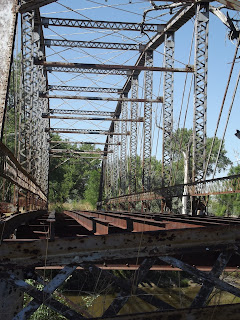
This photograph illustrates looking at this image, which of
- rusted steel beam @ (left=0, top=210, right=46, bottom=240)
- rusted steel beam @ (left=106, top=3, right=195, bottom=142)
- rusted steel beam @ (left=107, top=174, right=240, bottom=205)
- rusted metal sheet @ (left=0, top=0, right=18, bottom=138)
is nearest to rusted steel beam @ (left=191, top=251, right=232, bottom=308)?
rusted steel beam @ (left=0, top=210, right=46, bottom=240)

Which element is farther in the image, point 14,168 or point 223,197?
point 223,197

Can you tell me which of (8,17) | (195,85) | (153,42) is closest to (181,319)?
(8,17)

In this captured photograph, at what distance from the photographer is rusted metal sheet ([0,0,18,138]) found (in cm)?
738

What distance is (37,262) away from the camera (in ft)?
8.20

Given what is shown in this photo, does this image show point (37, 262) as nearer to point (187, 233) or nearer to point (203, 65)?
point (187, 233)

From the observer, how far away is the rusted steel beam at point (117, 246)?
2.50 metres

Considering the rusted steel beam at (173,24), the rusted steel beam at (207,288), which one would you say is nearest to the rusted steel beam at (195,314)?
the rusted steel beam at (207,288)

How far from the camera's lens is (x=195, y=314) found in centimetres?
240

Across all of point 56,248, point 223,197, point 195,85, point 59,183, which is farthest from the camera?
point 59,183

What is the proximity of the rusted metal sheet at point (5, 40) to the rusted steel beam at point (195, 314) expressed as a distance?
540 centimetres

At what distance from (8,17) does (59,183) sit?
224ft

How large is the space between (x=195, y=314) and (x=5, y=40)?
21.5 ft

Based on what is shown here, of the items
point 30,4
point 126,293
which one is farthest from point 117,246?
point 30,4

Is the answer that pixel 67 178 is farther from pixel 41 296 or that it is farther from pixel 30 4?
pixel 41 296
